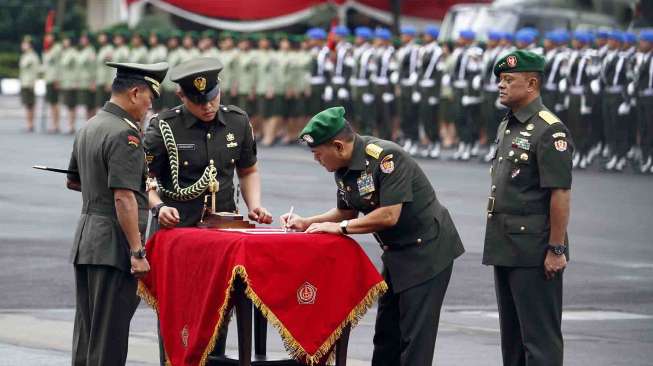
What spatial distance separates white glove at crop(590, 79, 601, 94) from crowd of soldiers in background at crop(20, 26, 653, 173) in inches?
0.9

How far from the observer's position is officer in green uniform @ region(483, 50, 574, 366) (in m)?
8.10

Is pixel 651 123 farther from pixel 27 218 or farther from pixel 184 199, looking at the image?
pixel 184 199

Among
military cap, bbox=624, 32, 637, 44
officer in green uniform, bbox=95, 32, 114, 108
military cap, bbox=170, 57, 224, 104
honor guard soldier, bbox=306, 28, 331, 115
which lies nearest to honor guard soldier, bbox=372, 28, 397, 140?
honor guard soldier, bbox=306, 28, 331, 115

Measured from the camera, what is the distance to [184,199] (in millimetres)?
8625

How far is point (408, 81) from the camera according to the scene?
27.5 m

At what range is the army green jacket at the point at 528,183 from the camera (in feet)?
26.5

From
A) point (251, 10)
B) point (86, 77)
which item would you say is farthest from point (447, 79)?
point (251, 10)

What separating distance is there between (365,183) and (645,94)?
17.2 m

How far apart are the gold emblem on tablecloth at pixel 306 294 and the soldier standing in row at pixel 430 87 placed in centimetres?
1889

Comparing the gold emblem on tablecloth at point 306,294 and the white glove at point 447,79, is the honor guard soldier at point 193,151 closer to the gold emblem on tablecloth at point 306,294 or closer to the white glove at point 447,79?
the gold emblem on tablecloth at point 306,294

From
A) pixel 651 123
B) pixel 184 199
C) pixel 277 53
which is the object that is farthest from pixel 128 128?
pixel 277 53

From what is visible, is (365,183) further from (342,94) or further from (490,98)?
(342,94)

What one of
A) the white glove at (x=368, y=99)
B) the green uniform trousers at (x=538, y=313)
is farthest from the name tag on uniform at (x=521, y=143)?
the white glove at (x=368, y=99)

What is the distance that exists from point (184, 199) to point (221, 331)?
87 cm
